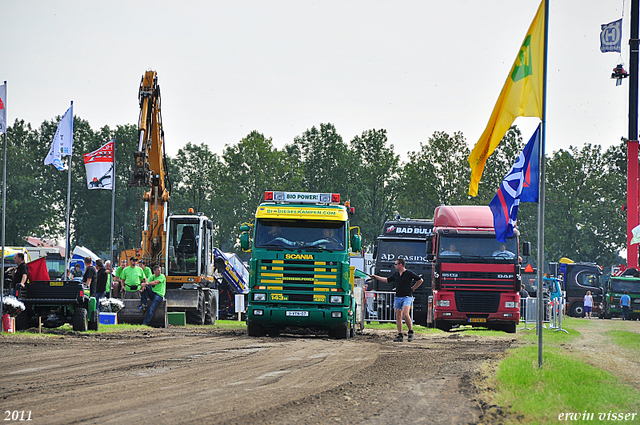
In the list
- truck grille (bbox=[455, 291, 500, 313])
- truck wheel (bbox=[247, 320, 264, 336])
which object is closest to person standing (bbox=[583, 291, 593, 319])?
truck grille (bbox=[455, 291, 500, 313])

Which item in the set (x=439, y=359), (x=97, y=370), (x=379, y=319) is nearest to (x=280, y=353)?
(x=439, y=359)

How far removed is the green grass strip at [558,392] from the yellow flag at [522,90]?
3248 mm

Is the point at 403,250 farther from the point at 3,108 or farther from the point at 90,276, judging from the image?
the point at 3,108

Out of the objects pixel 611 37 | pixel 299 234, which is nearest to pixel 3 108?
pixel 299 234

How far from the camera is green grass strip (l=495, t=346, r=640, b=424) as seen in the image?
26.8 feet

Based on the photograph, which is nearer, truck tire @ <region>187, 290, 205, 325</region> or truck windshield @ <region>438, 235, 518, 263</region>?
truck windshield @ <region>438, 235, 518, 263</region>

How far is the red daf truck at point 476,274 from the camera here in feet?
75.2

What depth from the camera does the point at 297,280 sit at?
61.2 feet

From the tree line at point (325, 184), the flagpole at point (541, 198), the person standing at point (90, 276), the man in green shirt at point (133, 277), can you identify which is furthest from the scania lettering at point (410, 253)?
the tree line at point (325, 184)

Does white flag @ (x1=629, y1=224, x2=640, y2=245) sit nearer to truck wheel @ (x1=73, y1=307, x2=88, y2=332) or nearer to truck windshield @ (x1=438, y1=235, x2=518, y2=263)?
truck windshield @ (x1=438, y1=235, x2=518, y2=263)

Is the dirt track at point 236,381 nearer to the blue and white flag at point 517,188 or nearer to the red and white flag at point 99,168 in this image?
the blue and white flag at point 517,188

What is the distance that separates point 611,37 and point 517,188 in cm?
1773

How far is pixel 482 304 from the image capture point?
23.0 meters

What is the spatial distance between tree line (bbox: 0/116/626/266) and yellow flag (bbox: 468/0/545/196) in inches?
1973
